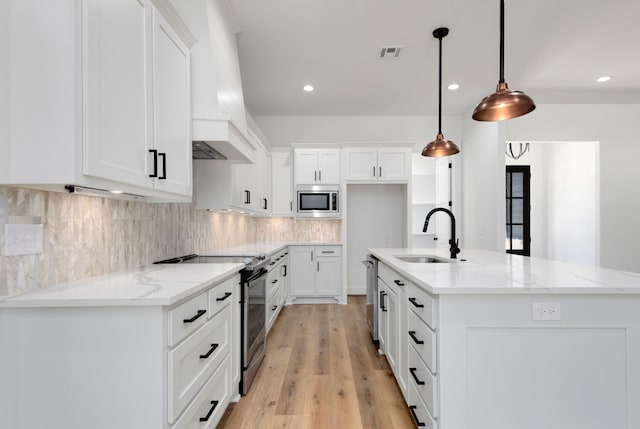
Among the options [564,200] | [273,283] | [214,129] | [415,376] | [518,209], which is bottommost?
[415,376]

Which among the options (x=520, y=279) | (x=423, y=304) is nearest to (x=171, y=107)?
(x=423, y=304)

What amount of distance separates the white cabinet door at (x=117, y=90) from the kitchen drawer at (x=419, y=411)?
1761 millimetres

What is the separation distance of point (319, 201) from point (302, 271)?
1.09 metres

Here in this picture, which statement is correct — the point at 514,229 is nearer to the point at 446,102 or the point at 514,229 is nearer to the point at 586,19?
the point at 446,102

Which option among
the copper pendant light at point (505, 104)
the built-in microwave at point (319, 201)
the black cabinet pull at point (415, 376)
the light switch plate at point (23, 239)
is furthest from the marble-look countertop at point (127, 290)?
the built-in microwave at point (319, 201)

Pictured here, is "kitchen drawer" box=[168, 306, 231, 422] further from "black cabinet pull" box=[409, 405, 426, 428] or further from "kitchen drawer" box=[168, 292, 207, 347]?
"black cabinet pull" box=[409, 405, 426, 428]

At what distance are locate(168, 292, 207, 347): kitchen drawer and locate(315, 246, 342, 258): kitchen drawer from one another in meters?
3.24

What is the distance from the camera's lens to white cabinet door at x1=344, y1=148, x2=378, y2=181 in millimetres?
4859

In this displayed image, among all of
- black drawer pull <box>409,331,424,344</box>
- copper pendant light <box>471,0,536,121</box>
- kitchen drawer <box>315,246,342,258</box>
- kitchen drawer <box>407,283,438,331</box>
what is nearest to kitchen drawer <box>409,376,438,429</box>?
black drawer pull <box>409,331,424,344</box>

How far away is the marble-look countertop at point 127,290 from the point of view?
1146 mm

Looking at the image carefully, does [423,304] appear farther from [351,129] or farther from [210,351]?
[351,129]

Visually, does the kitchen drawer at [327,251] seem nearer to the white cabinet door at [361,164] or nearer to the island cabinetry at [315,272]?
the island cabinetry at [315,272]

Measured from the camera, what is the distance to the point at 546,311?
1.45 m

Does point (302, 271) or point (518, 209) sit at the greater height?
point (518, 209)
